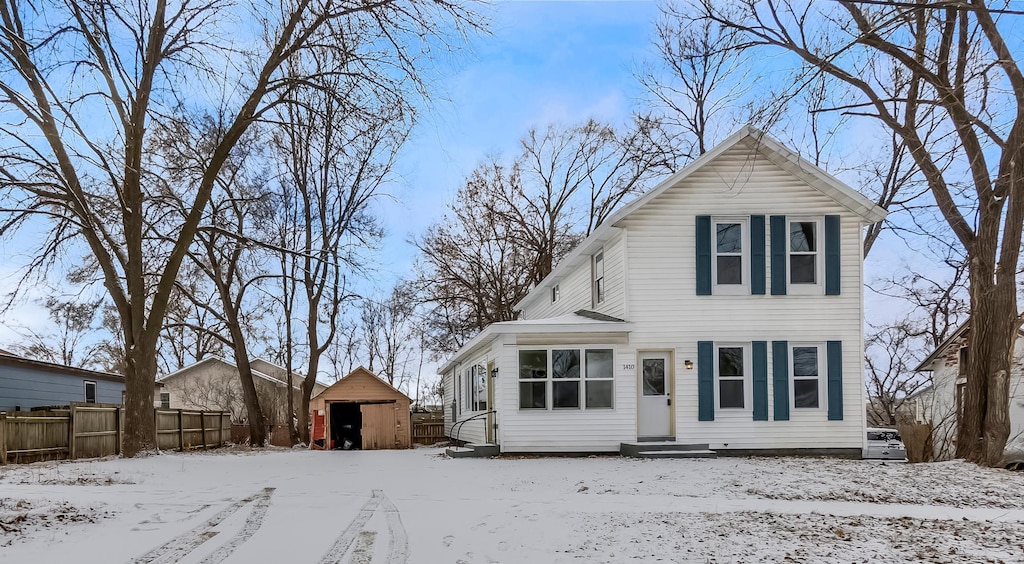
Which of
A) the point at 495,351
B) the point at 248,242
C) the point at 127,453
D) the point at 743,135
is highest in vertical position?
the point at 743,135

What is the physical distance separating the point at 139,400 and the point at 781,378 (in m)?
13.7

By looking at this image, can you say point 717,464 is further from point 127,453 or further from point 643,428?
point 127,453

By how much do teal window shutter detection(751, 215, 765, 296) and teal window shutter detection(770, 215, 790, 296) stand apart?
21 cm

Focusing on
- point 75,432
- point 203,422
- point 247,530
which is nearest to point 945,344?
point 203,422

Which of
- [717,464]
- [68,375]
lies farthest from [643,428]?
[68,375]

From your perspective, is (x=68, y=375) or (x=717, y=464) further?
(x=68, y=375)

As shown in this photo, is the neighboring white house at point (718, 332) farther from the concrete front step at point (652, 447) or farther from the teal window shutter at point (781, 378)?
the concrete front step at point (652, 447)

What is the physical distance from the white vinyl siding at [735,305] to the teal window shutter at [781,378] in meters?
0.11

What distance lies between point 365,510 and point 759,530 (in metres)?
4.26

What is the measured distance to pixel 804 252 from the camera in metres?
18.0

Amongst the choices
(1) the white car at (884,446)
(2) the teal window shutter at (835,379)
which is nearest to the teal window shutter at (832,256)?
(2) the teal window shutter at (835,379)

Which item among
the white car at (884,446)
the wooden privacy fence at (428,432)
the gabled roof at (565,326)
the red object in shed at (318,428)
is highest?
the gabled roof at (565,326)

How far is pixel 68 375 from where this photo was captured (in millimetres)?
27359

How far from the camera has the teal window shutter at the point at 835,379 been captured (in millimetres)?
17506
